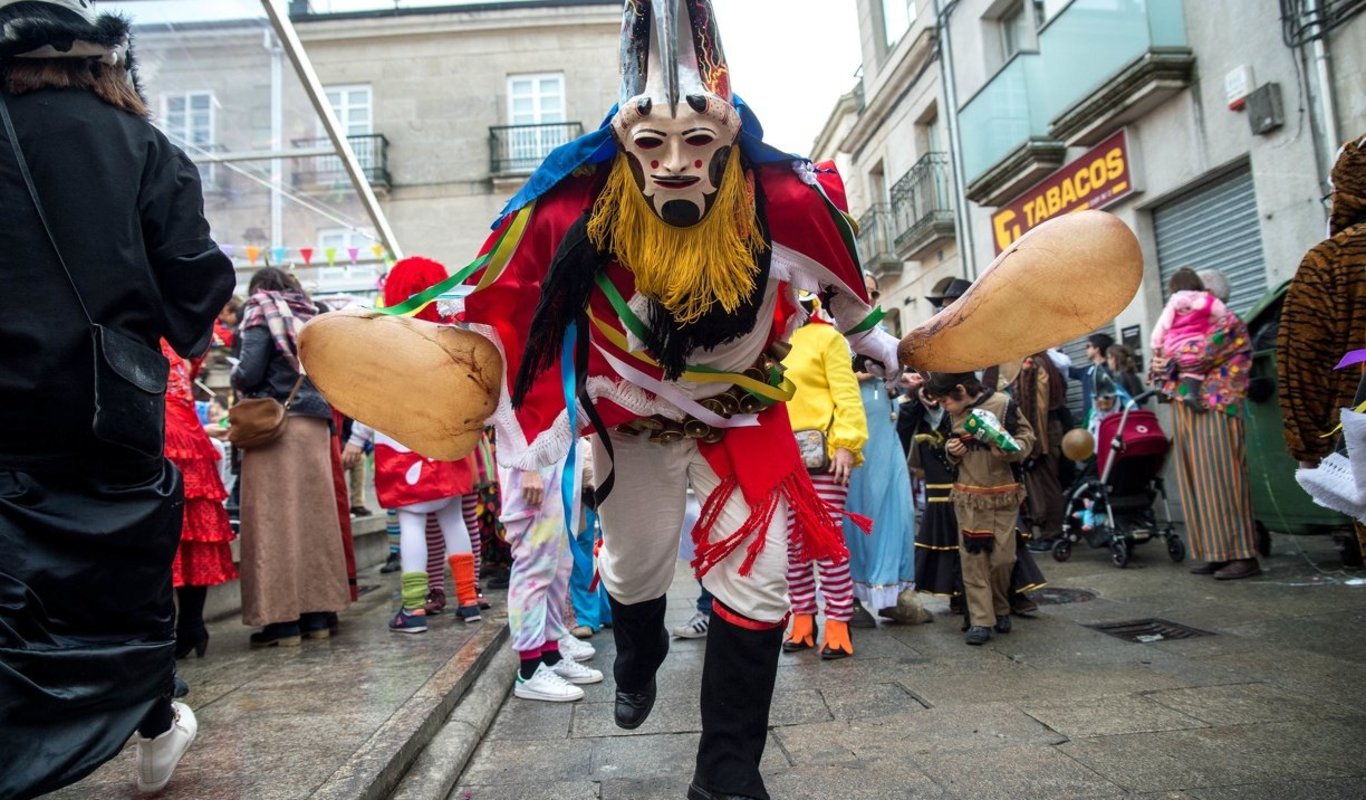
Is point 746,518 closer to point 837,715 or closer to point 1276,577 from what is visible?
point 837,715

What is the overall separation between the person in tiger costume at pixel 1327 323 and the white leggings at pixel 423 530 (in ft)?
12.8

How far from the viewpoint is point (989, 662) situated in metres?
4.18

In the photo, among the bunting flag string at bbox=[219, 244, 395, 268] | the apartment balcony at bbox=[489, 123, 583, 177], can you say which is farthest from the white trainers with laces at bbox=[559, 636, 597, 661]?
the apartment balcony at bbox=[489, 123, 583, 177]

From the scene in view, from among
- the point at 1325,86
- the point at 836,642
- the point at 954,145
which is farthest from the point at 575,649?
the point at 954,145

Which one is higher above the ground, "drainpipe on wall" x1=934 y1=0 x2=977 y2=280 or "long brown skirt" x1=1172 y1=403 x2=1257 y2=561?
"drainpipe on wall" x1=934 y1=0 x2=977 y2=280

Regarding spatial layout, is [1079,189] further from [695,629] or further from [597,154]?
[597,154]

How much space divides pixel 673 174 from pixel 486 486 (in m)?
5.36

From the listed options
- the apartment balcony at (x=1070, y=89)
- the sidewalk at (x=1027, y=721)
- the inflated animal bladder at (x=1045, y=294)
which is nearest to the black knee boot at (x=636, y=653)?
the sidewalk at (x=1027, y=721)

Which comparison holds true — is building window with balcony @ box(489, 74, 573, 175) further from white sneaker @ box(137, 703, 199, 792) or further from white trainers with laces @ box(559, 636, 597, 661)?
white sneaker @ box(137, 703, 199, 792)

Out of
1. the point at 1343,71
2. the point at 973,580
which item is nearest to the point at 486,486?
the point at 973,580

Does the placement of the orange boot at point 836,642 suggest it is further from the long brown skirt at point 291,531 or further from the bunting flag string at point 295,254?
the bunting flag string at point 295,254

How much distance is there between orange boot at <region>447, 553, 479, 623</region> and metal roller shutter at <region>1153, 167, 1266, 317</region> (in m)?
7.02

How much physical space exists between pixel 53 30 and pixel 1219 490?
6.26m

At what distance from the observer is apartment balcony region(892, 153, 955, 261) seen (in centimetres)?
1628
